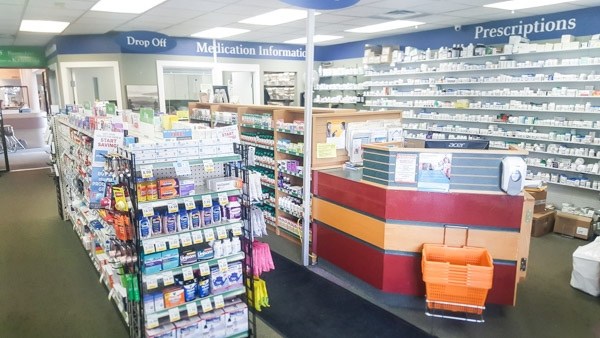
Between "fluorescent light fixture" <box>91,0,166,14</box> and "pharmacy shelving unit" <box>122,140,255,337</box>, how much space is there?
4210mm

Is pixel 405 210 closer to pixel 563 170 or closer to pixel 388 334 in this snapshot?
pixel 388 334

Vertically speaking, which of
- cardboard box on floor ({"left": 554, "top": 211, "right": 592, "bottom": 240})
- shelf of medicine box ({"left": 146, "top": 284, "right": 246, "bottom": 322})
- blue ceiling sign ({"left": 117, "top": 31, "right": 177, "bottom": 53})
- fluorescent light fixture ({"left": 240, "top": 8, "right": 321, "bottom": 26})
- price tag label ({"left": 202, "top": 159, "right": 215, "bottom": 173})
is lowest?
cardboard box on floor ({"left": 554, "top": 211, "right": 592, "bottom": 240})

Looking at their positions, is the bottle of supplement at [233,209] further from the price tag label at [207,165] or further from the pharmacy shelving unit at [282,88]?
the pharmacy shelving unit at [282,88]

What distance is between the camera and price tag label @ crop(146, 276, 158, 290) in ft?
8.93

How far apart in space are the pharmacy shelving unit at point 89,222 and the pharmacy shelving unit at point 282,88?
22.5ft

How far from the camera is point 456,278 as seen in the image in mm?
3340

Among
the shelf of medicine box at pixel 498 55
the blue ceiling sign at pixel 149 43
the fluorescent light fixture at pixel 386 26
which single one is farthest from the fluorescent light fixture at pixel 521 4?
the blue ceiling sign at pixel 149 43

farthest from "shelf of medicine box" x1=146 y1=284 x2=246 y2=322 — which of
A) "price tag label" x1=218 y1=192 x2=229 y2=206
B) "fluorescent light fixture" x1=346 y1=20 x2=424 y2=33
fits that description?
"fluorescent light fixture" x1=346 y1=20 x2=424 y2=33

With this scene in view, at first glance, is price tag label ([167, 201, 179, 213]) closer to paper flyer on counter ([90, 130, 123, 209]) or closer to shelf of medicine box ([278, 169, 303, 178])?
paper flyer on counter ([90, 130, 123, 209])

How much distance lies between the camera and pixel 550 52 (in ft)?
21.5

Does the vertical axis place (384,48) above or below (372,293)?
above

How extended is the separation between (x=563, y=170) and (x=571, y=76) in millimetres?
1502

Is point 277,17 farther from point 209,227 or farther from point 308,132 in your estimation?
point 209,227

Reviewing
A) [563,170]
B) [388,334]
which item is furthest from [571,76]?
[388,334]
